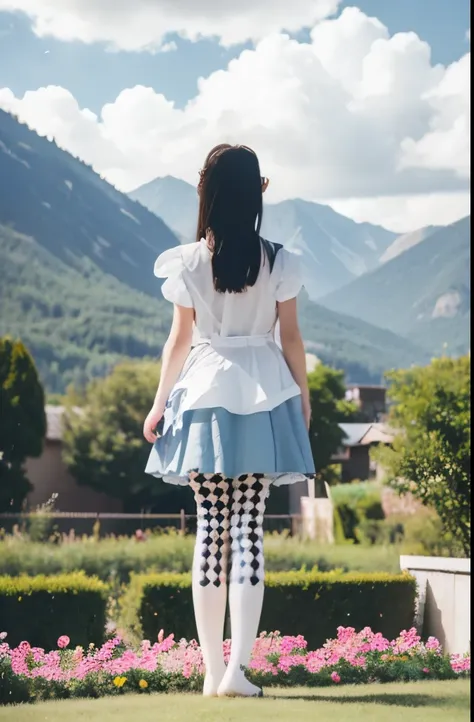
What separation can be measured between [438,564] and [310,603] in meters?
0.66

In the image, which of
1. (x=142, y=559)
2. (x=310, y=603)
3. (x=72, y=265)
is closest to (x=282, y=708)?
(x=310, y=603)

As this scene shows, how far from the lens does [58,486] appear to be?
695 inches

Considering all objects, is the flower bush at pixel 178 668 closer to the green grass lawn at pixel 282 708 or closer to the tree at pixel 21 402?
the green grass lawn at pixel 282 708

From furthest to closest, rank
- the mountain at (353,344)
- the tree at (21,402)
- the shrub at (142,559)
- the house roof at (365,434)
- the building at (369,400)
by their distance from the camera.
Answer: the mountain at (353,344) → the building at (369,400) → the tree at (21,402) → the house roof at (365,434) → the shrub at (142,559)

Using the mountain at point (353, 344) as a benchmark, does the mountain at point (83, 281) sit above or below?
above

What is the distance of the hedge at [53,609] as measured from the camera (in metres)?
4.80

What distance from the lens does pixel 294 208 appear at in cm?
1118

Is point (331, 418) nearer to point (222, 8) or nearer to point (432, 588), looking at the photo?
point (222, 8)

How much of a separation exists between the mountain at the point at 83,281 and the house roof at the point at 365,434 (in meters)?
3.38

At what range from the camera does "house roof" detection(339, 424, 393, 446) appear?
1384cm

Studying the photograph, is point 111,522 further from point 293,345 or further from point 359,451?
point 293,345

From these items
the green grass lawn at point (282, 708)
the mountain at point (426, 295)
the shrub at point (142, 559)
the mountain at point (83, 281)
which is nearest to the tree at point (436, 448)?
the mountain at point (83, 281)

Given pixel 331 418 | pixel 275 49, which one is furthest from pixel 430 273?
pixel 275 49

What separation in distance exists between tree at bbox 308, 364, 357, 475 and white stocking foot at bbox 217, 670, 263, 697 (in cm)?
1088
